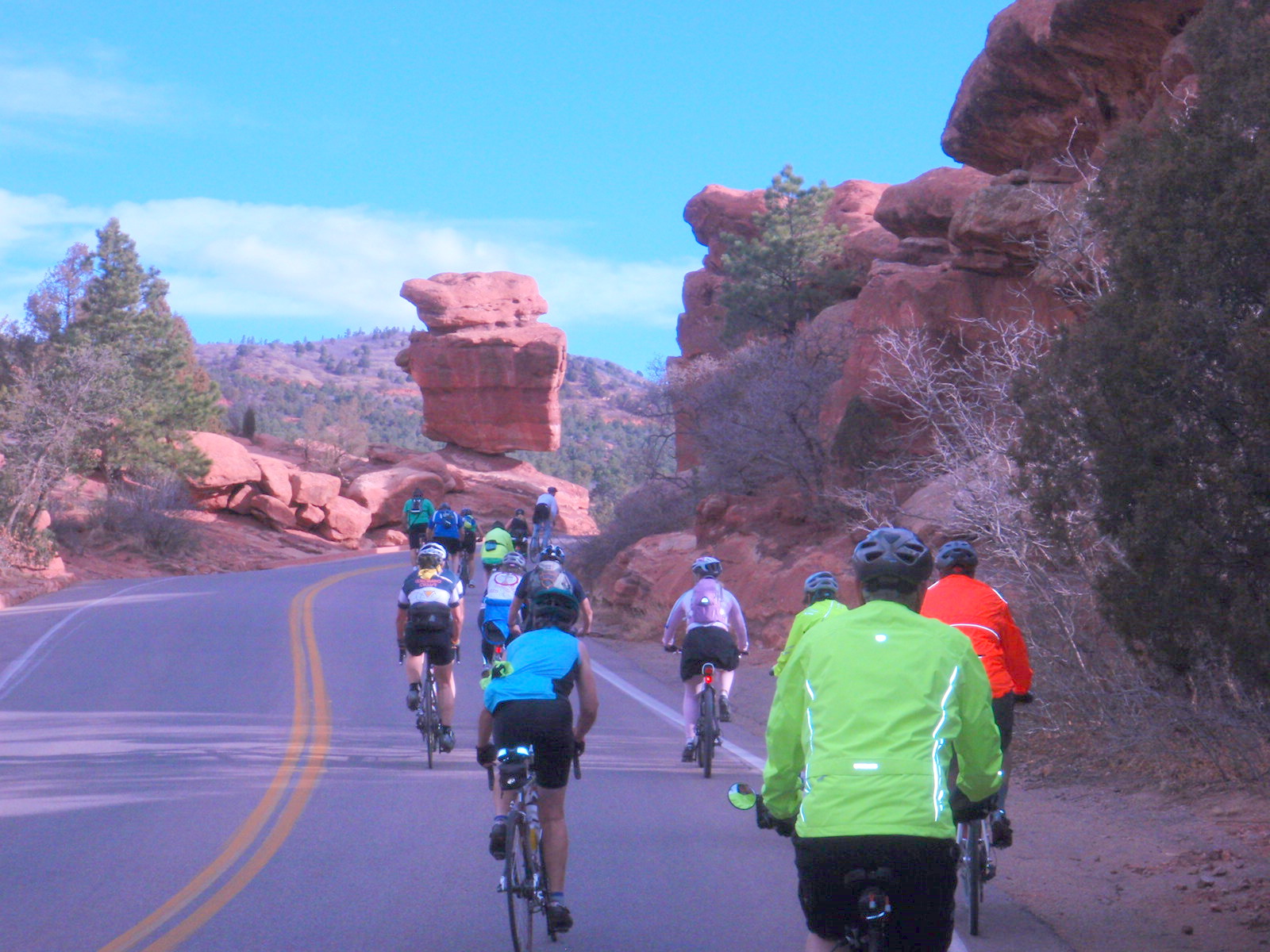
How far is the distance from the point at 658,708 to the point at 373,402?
112m

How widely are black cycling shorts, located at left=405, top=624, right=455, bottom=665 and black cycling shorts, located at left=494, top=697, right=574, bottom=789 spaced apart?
521 centimetres

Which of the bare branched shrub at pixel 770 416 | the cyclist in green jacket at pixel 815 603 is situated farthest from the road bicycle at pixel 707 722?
the bare branched shrub at pixel 770 416

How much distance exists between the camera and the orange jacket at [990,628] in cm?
619

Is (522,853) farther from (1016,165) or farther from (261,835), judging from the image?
(1016,165)

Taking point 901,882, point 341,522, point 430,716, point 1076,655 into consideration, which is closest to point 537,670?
point 901,882

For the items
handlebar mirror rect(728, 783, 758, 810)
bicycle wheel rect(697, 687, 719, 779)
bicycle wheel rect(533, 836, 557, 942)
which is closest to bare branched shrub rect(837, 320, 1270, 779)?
bicycle wheel rect(697, 687, 719, 779)

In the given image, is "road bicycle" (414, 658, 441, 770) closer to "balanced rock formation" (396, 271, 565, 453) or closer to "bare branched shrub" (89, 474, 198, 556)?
"bare branched shrub" (89, 474, 198, 556)

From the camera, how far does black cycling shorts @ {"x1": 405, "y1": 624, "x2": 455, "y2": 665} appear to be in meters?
11.0

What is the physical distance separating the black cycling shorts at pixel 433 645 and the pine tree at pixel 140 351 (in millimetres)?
38005

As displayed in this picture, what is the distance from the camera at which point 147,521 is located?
43.0 metres

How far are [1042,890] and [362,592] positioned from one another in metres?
23.7

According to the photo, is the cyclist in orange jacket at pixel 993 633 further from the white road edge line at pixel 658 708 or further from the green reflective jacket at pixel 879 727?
the green reflective jacket at pixel 879 727

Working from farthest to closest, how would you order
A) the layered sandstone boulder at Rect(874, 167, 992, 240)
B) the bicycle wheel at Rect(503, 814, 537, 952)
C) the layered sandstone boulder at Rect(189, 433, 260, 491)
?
1. the layered sandstone boulder at Rect(189, 433, 260, 491)
2. the layered sandstone boulder at Rect(874, 167, 992, 240)
3. the bicycle wheel at Rect(503, 814, 537, 952)

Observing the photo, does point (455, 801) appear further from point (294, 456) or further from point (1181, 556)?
point (294, 456)
